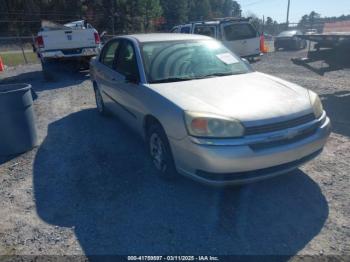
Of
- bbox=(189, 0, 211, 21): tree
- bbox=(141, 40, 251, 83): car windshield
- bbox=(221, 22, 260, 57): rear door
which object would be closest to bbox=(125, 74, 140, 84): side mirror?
bbox=(141, 40, 251, 83): car windshield

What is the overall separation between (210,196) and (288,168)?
880 mm

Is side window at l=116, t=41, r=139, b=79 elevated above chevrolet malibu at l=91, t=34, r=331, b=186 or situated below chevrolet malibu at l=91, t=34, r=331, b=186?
above

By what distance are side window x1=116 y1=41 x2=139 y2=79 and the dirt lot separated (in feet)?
3.81

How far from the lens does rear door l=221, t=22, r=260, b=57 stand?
12.3 m

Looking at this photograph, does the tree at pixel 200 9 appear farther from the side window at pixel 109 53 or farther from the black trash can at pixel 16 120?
the black trash can at pixel 16 120

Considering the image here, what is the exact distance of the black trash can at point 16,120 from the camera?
4707mm

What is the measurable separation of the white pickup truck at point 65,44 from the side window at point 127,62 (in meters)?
6.41

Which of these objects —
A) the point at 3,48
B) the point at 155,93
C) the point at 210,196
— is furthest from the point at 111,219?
the point at 3,48

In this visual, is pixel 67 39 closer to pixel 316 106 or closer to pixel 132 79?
pixel 132 79

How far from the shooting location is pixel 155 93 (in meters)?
3.85

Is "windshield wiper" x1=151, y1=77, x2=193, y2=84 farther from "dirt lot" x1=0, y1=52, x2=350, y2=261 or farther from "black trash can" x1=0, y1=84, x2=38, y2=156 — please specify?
"black trash can" x1=0, y1=84, x2=38, y2=156

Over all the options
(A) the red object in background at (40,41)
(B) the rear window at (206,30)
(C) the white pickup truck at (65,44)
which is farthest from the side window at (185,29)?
(A) the red object in background at (40,41)

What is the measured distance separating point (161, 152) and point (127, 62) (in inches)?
65.9

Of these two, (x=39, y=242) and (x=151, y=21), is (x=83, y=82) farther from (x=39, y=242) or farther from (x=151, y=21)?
(x=151, y=21)
